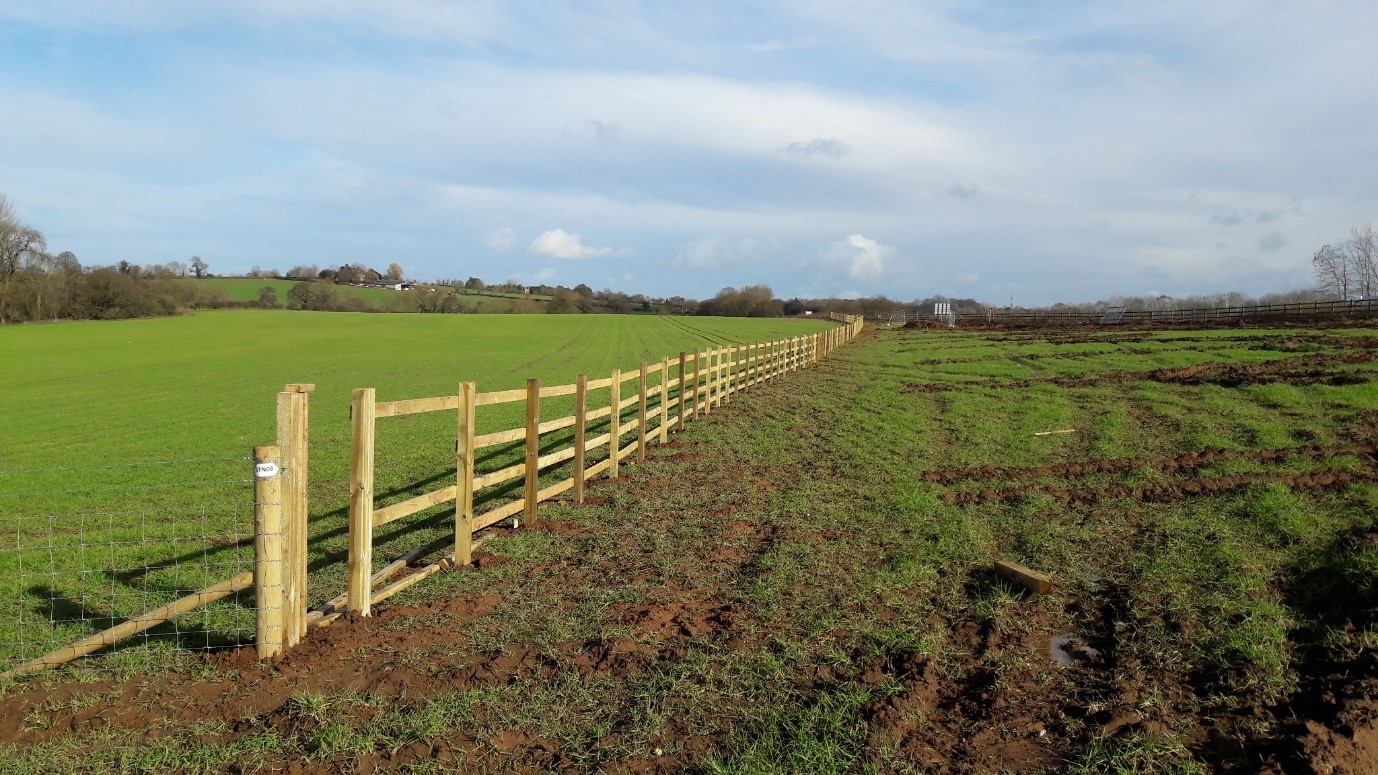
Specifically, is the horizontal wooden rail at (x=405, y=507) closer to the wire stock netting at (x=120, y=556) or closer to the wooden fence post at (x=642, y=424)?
the wire stock netting at (x=120, y=556)

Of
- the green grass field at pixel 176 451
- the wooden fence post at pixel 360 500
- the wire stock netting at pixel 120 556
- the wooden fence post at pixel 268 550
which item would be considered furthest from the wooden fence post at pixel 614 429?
the wooden fence post at pixel 268 550

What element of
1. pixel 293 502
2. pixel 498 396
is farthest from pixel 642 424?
pixel 293 502

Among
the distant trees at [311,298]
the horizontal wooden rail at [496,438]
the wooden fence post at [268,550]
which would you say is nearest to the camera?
the wooden fence post at [268,550]

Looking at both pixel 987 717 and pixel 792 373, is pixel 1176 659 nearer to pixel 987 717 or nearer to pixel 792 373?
pixel 987 717

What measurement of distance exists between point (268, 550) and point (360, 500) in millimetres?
779

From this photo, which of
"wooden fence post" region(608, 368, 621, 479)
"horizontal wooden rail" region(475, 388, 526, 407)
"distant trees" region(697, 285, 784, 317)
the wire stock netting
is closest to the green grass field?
the wire stock netting

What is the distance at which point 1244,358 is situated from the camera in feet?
83.5

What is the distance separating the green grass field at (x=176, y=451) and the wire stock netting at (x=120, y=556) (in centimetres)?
2

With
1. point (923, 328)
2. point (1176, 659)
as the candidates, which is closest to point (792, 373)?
point (1176, 659)

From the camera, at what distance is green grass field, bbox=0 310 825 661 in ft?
24.6

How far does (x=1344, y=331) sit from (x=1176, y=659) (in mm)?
36795

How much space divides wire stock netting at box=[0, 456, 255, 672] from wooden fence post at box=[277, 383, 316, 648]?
58cm

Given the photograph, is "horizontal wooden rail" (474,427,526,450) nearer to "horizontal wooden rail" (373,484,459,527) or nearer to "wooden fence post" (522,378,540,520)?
"wooden fence post" (522,378,540,520)

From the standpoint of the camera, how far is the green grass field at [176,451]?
7.50 metres
